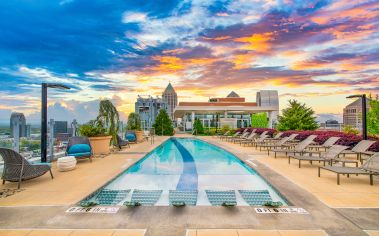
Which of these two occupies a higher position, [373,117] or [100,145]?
[373,117]

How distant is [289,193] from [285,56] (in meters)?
12.1

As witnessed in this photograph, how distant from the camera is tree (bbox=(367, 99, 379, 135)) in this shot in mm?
12797

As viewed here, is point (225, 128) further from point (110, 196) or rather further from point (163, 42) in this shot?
point (110, 196)

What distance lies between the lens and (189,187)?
5.74 metres

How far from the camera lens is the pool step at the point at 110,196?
4514 mm

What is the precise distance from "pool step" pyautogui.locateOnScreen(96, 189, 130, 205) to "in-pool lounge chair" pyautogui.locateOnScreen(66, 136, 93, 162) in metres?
3.45

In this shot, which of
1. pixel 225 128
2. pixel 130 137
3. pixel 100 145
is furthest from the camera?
pixel 225 128

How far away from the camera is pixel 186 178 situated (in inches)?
266

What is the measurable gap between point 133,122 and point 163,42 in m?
6.57

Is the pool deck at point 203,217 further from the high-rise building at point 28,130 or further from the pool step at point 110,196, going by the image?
the high-rise building at point 28,130

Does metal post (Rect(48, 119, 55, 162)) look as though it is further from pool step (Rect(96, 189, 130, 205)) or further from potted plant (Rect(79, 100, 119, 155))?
pool step (Rect(96, 189, 130, 205))

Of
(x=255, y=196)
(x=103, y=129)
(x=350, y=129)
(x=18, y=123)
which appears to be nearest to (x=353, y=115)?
(x=350, y=129)

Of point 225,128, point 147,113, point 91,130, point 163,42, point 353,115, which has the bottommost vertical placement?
point 225,128

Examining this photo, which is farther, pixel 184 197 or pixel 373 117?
pixel 373 117
